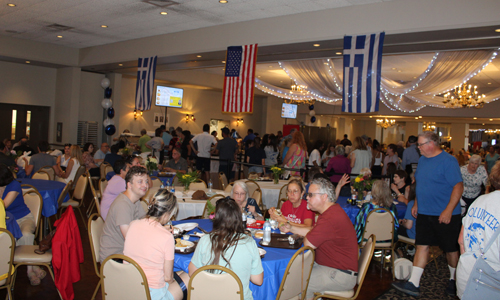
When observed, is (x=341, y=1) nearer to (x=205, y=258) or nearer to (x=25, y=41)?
(x=205, y=258)

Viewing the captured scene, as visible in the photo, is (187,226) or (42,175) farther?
Result: (42,175)

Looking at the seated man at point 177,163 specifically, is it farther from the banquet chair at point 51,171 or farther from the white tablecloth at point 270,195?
the banquet chair at point 51,171

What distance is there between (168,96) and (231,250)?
1430 centimetres

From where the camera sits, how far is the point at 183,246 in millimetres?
3188

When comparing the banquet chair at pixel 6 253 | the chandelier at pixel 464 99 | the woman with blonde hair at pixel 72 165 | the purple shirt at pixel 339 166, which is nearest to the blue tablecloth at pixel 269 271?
the banquet chair at pixel 6 253

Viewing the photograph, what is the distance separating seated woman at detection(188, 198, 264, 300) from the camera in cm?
260

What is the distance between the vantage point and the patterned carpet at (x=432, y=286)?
434cm

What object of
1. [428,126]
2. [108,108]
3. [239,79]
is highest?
[428,126]

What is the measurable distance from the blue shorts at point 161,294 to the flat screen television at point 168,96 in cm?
1378

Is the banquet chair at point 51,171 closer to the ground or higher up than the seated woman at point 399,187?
closer to the ground

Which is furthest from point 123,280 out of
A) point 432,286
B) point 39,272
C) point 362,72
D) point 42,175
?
point 362,72

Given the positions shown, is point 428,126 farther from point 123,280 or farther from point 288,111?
point 123,280

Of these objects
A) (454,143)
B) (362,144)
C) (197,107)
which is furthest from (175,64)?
(454,143)

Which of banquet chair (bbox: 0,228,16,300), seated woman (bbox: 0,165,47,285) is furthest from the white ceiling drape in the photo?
banquet chair (bbox: 0,228,16,300)
